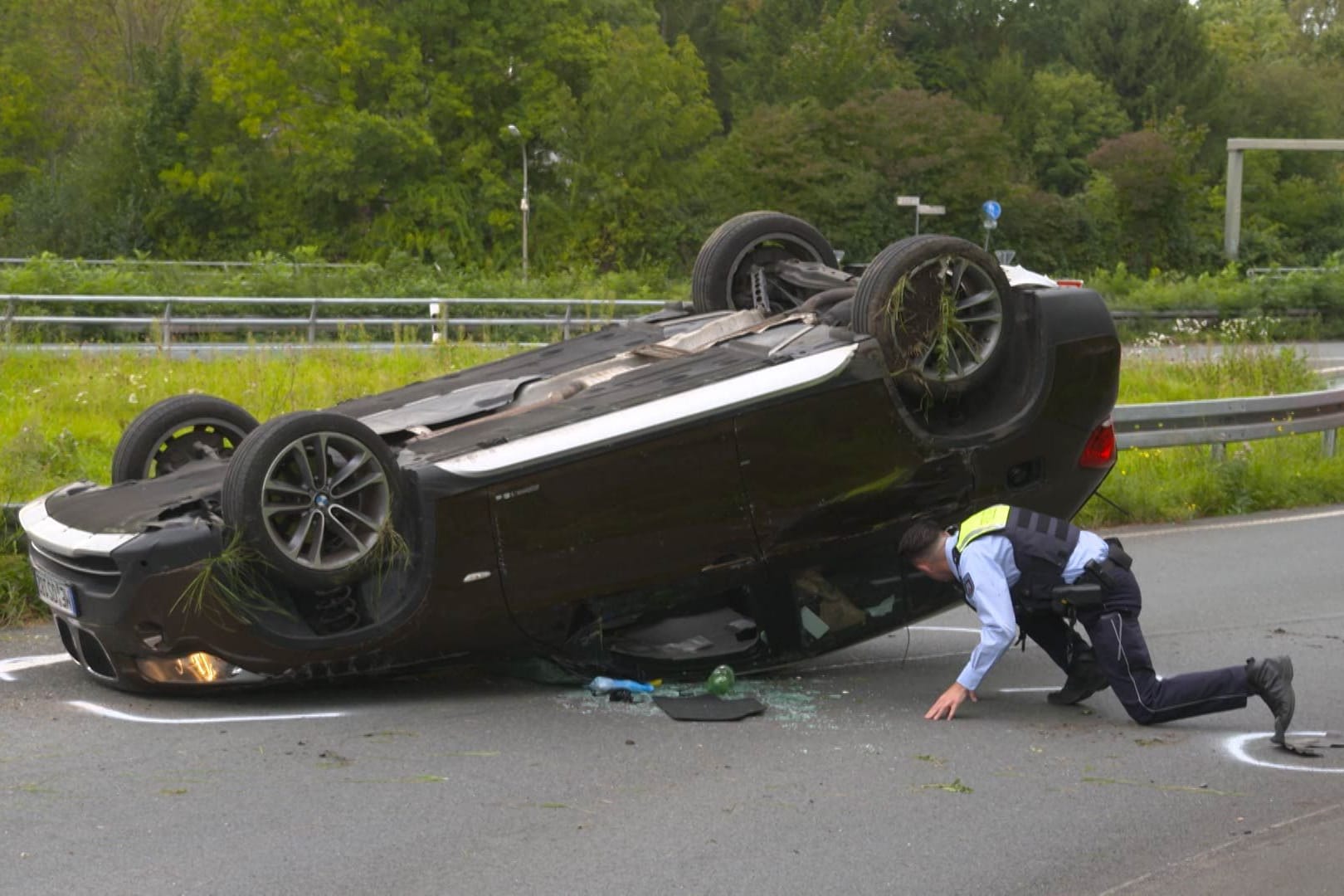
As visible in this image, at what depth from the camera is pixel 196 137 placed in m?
48.9

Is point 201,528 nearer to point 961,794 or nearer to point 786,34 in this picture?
point 961,794

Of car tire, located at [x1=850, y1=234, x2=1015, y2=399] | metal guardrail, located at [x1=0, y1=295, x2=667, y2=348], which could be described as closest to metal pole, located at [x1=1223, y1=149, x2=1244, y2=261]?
metal guardrail, located at [x1=0, y1=295, x2=667, y2=348]

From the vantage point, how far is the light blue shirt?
6.22 metres

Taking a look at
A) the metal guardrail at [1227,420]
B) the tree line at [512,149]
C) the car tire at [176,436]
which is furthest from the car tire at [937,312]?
the tree line at [512,149]

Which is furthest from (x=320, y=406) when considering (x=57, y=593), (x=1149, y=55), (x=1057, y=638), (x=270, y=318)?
(x=1149, y=55)

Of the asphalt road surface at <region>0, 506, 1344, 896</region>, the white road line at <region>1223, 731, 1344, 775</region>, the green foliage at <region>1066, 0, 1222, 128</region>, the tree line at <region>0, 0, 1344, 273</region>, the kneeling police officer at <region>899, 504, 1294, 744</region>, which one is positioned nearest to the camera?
the asphalt road surface at <region>0, 506, 1344, 896</region>

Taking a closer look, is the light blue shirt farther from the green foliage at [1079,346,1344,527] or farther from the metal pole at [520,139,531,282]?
the metal pole at [520,139,531,282]

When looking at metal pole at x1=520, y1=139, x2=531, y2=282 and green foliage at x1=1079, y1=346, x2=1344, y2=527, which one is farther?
metal pole at x1=520, y1=139, x2=531, y2=282

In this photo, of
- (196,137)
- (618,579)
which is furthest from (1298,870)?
(196,137)

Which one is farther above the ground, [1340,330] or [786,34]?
[786,34]

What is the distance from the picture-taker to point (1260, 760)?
617cm

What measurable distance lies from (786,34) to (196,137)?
2214 cm

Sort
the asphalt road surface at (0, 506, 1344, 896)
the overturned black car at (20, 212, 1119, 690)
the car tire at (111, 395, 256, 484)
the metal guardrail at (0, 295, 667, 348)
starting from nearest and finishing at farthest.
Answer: the asphalt road surface at (0, 506, 1344, 896) → the overturned black car at (20, 212, 1119, 690) → the car tire at (111, 395, 256, 484) → the metal guardrail at (0, 295, 667, 348)

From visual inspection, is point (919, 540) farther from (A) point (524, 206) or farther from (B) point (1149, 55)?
(B) point (1149, 55)
